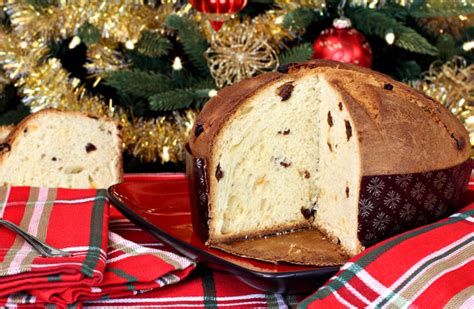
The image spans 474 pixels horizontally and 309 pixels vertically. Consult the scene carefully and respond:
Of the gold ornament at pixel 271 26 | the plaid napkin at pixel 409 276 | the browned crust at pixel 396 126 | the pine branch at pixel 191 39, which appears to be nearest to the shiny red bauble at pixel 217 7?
the pine branch at pixel 191 39

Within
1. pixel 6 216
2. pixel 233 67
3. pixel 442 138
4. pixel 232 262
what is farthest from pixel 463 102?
pixel 6 216

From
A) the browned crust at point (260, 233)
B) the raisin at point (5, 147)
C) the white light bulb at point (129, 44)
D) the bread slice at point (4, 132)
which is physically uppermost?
the white light bulb at point (129, 44)

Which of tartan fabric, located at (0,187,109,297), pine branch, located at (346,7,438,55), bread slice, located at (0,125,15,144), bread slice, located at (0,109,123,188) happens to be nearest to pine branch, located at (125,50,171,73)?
bread slice, located at (0,109,123,188)

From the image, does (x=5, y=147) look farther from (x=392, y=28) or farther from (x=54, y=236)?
(x=392, y=28)

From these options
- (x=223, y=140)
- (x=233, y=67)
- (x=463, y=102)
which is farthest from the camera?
(x=463, y=102)

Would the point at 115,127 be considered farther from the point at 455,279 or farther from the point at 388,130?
the point at 455,279

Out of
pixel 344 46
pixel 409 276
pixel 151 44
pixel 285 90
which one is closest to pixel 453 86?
pixel 344 46

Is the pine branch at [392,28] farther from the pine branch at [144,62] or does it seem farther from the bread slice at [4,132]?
the bread slice at [4,132]
